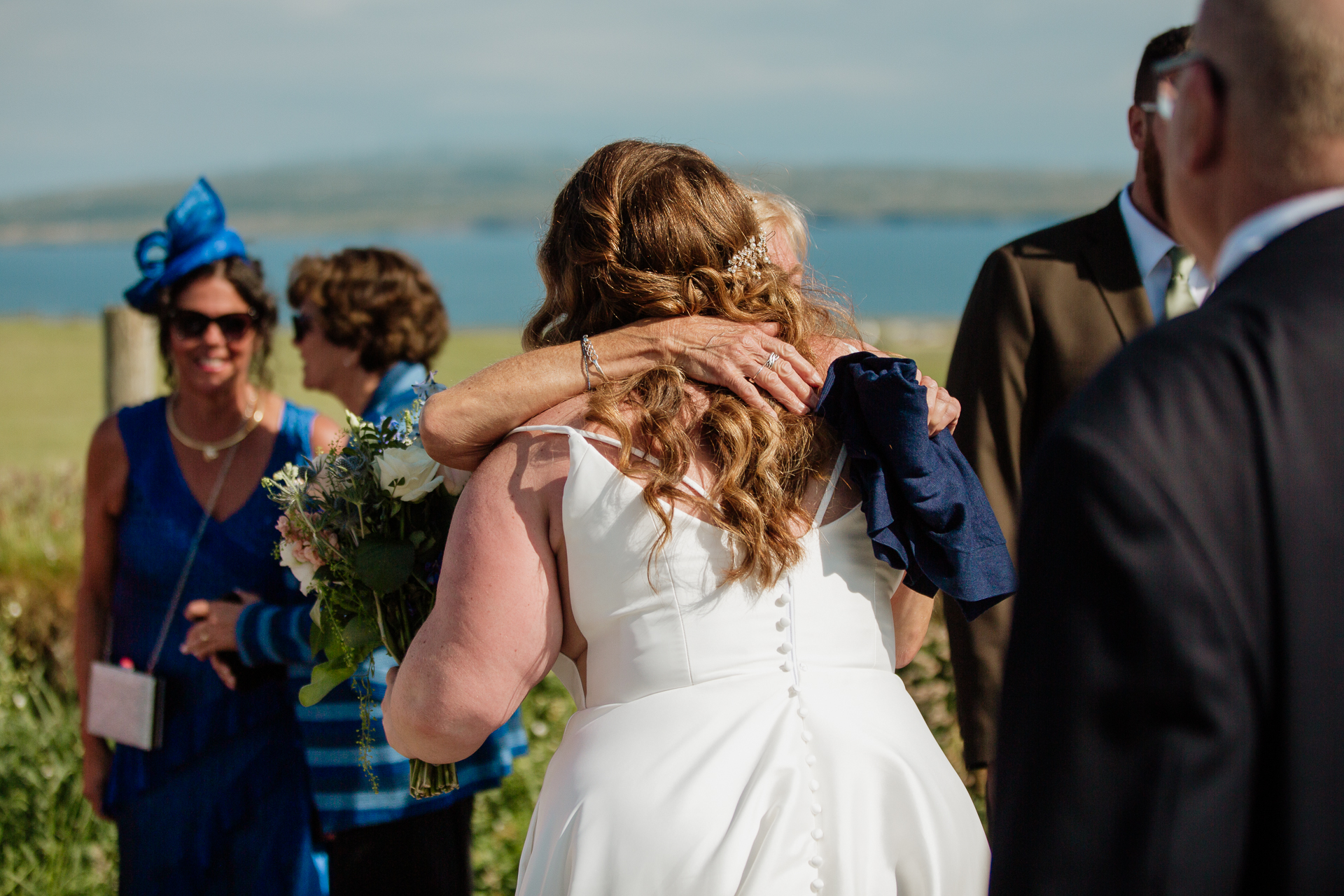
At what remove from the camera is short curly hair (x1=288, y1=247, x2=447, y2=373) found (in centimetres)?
390

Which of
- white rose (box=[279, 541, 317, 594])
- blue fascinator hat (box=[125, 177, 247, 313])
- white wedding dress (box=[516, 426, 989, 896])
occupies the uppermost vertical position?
blue fascinator hat (box=[125, 177, 247, 313])

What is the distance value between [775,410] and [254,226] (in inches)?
7625

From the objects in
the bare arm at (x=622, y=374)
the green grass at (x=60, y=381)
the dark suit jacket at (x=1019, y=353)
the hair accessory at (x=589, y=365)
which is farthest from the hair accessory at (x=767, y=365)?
the green grass at (x=60, y=381)

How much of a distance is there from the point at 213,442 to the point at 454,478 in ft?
4.92

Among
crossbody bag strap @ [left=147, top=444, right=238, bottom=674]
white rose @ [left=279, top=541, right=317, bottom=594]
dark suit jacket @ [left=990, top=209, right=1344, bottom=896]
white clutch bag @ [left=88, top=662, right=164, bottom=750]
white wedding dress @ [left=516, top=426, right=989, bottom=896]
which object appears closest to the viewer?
dark suit jacket @ [left=990, top=209, right=1344, bottom=896]

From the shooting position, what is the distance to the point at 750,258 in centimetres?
209

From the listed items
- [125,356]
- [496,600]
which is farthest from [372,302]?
[125,356]

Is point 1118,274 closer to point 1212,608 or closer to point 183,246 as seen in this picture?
point 1212,608

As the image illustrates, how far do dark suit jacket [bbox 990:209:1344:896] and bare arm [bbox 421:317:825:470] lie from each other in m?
1.00

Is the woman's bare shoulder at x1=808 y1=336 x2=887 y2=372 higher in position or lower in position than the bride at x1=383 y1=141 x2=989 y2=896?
higher

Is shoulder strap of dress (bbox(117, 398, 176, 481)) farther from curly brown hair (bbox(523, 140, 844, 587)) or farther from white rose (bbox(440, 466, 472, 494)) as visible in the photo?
curly brown hair (bbox(523, 140, 844, 587))

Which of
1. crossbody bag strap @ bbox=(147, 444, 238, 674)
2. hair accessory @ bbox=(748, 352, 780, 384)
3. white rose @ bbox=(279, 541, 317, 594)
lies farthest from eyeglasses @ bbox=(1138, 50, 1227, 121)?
crossbody bag strap @ bbox=(147, 444, 238, 674)

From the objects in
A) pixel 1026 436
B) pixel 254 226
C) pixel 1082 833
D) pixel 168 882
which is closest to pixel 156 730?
pixel 168 882

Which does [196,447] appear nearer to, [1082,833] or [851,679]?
[851,679]
